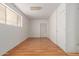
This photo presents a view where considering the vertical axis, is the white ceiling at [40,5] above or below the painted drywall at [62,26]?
above

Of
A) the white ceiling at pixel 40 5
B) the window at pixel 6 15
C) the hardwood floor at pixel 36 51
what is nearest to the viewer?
the window at pixel 6 15

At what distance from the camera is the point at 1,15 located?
4.44 m

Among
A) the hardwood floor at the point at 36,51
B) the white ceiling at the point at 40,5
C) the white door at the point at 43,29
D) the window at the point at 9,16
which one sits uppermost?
the white ceiling at the point at 40,5

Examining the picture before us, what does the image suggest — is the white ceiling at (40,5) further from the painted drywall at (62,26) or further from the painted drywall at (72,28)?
the painted drywall at (72,28)

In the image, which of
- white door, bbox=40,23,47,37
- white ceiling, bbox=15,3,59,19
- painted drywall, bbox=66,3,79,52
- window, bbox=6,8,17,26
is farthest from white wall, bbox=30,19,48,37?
painted drywall, bbox=66,3,79,52

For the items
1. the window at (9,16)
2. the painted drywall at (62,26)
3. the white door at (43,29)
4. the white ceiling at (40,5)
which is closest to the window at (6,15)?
the window at (9,16)

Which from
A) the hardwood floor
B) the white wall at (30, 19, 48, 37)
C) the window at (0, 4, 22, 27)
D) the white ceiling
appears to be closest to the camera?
the window at (0, 4, 22, 27)

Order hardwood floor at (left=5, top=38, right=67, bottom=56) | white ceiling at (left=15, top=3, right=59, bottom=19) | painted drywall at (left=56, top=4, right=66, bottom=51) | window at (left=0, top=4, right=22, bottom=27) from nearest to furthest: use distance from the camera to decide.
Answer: window at (left=0, top=4, right=22, bottom=27) → hardwood floor at (left=5, top=38, right=67, bottom=56) → painted drywall at (left=56, top=4, right=66, bottom=51) → white ceiling at (left=15, top=3, right=59, bottom=19)

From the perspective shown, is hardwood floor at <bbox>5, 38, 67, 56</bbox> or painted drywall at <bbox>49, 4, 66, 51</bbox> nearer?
hardwood floor at <bbox>5, 38, 67, 56</bbox>

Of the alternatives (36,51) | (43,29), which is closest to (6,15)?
(36,51)

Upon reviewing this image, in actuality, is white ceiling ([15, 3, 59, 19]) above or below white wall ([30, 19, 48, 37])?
above

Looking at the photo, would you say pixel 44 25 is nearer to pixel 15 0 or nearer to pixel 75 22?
pixel 75 22

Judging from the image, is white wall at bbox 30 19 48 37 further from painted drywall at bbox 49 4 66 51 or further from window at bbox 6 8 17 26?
window at bbox 6 8 17 26

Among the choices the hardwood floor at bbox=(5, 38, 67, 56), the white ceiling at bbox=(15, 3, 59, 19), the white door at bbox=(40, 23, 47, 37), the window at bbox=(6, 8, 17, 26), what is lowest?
the hardwood floor at bbox=(5, 38, 67, 56)
